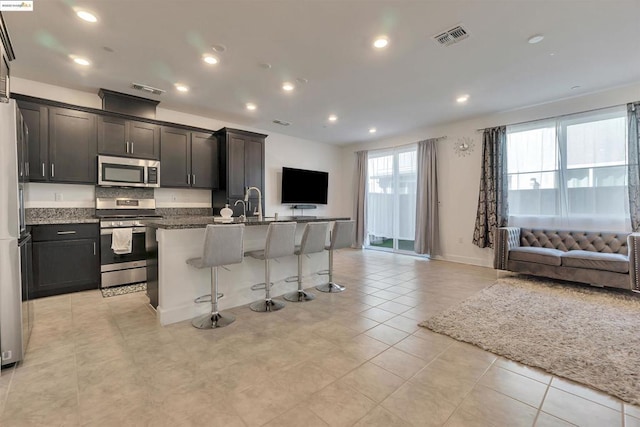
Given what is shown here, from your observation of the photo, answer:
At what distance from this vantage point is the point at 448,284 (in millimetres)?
4324

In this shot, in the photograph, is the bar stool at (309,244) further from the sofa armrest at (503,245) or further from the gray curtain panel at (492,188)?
the gray curtain panel at (492,188)

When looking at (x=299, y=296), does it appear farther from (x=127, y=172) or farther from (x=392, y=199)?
(x=392, y=199)

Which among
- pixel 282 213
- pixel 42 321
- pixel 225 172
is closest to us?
pixel 42 321

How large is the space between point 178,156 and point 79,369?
374cm

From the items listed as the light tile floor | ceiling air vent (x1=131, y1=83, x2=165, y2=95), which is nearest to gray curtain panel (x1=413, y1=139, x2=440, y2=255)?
the light tile floor

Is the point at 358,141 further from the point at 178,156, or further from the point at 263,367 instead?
the point at 263,367

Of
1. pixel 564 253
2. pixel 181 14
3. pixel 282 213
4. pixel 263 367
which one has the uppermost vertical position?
pixel 181 14

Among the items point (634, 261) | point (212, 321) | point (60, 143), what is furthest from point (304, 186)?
point (634, 261)

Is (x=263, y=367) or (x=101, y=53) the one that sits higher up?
(x=101, y=53)

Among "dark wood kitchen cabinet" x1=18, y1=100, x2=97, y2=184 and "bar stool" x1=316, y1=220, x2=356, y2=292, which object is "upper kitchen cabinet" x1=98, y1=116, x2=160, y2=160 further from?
"bar stool" x1=316, y1=220, x2=356, y2=292

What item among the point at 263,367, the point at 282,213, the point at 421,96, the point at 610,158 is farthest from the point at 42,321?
the point at 610,158

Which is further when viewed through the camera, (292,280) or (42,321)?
(292,280)

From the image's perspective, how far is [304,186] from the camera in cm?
726

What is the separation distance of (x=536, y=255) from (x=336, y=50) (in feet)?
13.9
